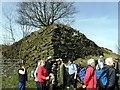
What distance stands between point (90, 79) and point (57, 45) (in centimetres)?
1257

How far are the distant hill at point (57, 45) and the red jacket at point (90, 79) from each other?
11.8m

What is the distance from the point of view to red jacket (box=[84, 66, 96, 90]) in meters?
11.8

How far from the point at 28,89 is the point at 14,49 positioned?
25.3 ft

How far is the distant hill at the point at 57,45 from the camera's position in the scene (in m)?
24.2

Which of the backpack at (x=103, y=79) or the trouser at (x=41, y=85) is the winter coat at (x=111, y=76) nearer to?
the backpack at (x=103, y=79)

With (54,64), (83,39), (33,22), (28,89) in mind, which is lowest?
(28,89)

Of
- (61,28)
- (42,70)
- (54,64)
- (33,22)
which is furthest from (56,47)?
(33,22)

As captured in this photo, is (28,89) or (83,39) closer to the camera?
(28,89)

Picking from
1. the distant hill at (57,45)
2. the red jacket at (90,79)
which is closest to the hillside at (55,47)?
the distant hill at (57,45)

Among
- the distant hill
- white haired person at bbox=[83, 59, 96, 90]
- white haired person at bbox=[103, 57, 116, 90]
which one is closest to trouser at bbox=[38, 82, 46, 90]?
white haired person at bbox=[83, 59, 96, 90]

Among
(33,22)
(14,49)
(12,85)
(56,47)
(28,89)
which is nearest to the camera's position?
(28,89)

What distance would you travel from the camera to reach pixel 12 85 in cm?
2214

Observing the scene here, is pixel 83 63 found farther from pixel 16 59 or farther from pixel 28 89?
pixel 16 59

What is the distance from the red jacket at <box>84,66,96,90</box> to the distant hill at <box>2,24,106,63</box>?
11791mm
